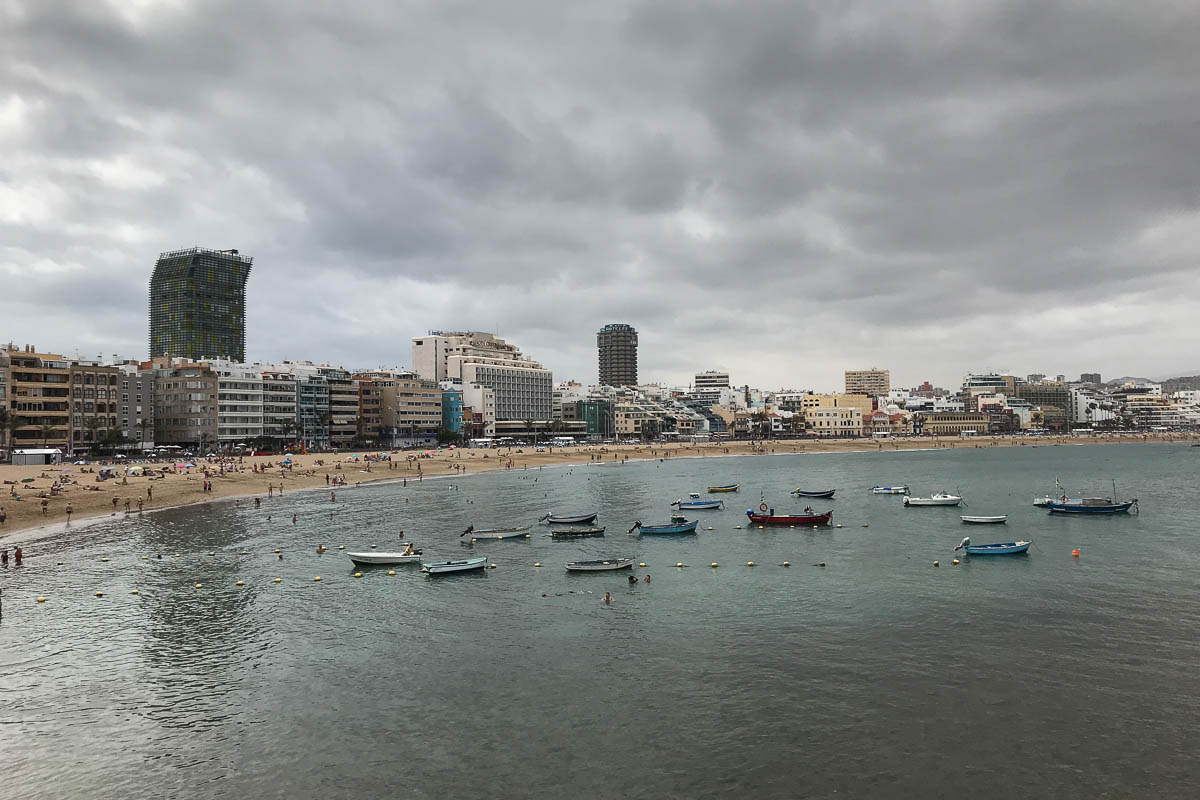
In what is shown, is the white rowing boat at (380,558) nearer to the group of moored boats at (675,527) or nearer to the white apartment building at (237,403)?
the group of moored boats at (675,527)

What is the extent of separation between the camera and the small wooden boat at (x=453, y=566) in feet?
187

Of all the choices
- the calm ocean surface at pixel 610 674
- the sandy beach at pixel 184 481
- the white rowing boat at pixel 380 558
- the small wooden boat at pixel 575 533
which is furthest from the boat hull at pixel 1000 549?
the sandy beach at pixel 184 481

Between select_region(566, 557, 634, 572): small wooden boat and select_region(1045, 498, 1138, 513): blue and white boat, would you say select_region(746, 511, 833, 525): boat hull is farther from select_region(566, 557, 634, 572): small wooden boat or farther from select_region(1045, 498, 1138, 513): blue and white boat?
select_region(1045, 498, 1138, 513): blue and white boat

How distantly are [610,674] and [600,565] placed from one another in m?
22.8

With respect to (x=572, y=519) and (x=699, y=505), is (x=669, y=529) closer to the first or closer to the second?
(x=572, y=519)

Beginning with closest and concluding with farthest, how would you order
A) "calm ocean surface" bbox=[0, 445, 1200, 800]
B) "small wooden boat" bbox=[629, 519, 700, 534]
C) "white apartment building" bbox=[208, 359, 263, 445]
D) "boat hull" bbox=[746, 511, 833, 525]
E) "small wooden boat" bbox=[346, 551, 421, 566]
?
"calm ocean surface" bbox=[0, 445, 1200, 800] → "small wooden boat" bbox=[346, 551, 421, 566] → "small wooden boat" bbox=[629, 519, 700, 534] → "boat hull" bbox=[746, 511, 833, 525] → "white apartment building" bbox=[208, 359, 263, 445]

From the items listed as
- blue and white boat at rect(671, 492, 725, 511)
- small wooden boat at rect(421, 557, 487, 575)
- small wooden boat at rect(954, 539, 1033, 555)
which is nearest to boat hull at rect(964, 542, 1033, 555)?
small wooden boat at rect(954, 539, 1033, 555)

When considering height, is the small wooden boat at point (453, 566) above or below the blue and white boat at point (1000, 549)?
above

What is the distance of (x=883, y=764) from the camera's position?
85.9 ft

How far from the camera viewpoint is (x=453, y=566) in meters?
57.2

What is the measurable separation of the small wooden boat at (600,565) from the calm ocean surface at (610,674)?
2.06 m

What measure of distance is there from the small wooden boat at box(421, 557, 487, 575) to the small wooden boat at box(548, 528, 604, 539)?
16146mm

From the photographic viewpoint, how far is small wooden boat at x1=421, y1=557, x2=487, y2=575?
5694cm

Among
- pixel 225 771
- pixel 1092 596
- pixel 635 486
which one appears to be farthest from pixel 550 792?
pixel 635 486
